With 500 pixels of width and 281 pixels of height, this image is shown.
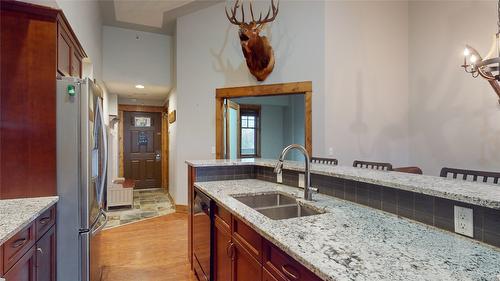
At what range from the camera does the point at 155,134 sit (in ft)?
23.3

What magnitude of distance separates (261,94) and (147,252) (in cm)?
281

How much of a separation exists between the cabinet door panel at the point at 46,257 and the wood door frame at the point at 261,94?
2946mm

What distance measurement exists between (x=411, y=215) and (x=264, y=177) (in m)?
1.52

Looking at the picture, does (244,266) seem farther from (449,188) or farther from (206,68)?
(206,68)

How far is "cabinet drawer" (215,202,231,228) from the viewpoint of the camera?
180 centimetres

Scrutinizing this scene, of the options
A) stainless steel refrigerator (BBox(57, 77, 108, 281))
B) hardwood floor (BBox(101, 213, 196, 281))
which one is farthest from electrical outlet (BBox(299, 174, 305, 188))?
stainless steel refrigerator (BBox(57, 77, 108, 281))

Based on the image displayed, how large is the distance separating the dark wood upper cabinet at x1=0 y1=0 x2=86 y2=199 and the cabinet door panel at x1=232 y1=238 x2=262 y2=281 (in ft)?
4.62

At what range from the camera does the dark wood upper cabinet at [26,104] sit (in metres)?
1.88

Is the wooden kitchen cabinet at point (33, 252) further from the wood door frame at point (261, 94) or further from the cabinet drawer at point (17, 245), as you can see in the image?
the wood door frame at point (261, 94)

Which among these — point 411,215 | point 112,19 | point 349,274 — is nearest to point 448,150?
point 411,215

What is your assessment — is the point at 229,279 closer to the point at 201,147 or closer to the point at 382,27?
the point at 201,147

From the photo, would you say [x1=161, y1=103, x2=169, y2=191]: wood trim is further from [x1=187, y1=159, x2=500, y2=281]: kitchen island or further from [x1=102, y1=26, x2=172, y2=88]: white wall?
[x1=187, y1=159, x2=500, y2=281]: kitchen island

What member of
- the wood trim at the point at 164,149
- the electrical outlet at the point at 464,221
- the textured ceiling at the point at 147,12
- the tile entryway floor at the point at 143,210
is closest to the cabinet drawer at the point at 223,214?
the electrical outlet at the point at 464,221

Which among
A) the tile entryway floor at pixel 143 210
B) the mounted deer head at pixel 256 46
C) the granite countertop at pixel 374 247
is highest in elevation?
the mounted deer head at pixel 256 46
